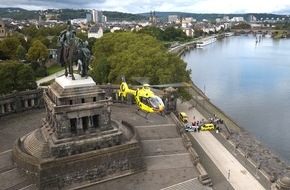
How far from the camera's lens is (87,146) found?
26.8 metres

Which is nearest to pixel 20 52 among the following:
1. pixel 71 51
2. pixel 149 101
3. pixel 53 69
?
pixel 53 69

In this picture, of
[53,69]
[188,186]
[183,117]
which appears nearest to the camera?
[188,186]

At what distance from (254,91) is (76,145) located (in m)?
60.0

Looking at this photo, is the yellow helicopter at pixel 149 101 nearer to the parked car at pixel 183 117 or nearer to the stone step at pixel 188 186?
the stone step at pixel 188 186

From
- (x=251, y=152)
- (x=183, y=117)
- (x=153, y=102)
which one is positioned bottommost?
(x=251, y=152)

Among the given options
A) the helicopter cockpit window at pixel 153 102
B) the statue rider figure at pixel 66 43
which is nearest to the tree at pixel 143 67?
the helicopter cockpit window at pixel 153 102

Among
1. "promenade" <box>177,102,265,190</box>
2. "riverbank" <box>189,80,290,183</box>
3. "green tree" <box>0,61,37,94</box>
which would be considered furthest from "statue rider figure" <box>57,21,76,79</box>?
"green tree" <box>0,61,37,94</box>

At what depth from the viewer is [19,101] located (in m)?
39.2

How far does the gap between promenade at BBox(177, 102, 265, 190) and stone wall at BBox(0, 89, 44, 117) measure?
21018mm

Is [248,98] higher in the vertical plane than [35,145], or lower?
lower

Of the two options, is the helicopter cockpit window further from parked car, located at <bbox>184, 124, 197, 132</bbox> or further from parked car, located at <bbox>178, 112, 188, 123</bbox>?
parked car, located at <bbox>178, 112, 188, 123</bbox>

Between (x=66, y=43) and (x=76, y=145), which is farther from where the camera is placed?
(x=66, y=43)

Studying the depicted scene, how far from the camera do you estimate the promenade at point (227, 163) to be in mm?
30014

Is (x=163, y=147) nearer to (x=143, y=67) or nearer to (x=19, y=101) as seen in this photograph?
(x=19, y=101)
